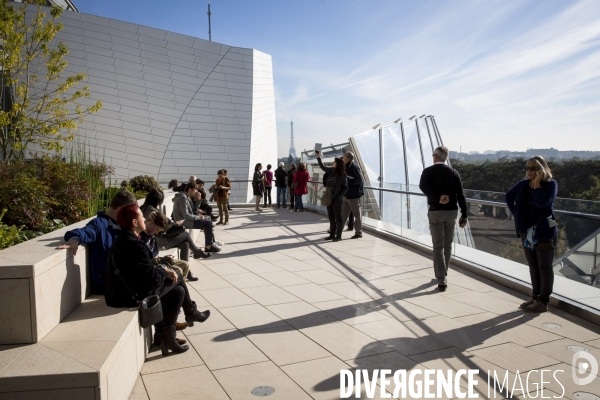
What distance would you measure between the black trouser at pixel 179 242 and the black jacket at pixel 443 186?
348 cm

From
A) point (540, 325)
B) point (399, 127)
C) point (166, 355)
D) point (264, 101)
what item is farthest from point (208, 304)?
point (264, 101)

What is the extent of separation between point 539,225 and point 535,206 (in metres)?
0.21

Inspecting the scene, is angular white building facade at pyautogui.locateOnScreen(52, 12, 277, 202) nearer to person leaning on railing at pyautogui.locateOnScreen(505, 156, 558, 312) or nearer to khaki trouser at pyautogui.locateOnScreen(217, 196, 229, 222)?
khaki trouser at pyautogui.locateOnScreen(217, 196, 229, 222)

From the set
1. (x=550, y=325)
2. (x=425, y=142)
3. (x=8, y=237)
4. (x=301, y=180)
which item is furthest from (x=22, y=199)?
(x=425, y=142)

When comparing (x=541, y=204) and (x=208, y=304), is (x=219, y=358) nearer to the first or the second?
(x=208, y=304)

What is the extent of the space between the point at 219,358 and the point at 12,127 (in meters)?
11.8

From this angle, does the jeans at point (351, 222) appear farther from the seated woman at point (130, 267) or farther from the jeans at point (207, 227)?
the seated woman at point (130, 267)

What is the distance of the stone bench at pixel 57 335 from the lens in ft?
9.18

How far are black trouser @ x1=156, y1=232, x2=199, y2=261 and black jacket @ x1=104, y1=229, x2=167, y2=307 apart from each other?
3046 mm

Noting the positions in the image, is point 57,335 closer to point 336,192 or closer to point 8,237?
point 8,237

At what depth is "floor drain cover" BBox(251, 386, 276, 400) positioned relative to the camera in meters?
3.48

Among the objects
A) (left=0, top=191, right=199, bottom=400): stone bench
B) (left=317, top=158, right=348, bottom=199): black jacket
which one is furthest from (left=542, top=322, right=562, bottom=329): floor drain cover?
(left=317, top=158, right=348, bottom=199): black jacket

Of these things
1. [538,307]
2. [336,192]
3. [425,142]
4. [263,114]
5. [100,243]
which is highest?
[263,114]

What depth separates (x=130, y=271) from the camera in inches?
151
